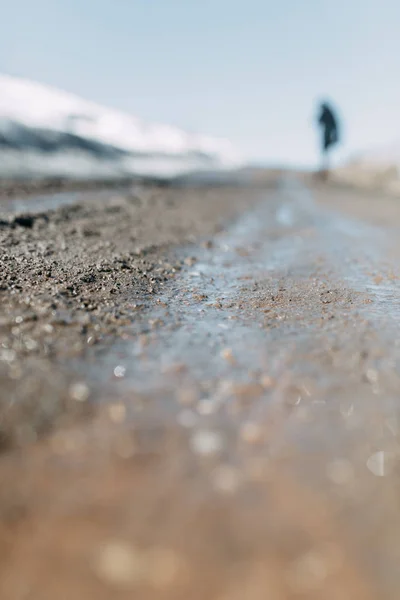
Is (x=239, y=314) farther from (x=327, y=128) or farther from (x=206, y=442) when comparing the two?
(x=327, y=128)

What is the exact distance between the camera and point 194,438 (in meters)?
2.40

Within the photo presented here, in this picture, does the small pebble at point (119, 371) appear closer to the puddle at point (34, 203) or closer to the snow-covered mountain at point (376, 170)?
the puddle at point (34, 203)

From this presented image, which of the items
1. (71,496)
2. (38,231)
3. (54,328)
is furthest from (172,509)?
(38,231)

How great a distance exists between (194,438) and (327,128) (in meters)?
44.8

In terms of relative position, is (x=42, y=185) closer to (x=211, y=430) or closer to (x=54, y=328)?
(x=54, y=328)

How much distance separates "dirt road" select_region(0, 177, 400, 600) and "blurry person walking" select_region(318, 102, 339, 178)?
40.2 m

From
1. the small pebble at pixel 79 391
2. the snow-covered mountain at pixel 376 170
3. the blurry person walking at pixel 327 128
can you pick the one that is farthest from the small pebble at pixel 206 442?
the blurry person walking at pixel 327 128

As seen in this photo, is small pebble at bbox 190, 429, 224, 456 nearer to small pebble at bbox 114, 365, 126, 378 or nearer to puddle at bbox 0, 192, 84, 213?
small pebble at bbox 114, 365, 126, 378

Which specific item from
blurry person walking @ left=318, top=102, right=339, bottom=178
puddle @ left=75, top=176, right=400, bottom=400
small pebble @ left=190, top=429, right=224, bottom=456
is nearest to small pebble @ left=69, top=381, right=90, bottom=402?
puddle @ left=75, top=176, right=400, bottom=400

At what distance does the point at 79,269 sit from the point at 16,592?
12.9 feet

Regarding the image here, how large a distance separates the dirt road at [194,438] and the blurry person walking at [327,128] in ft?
132

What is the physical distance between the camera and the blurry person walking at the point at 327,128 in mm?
40406

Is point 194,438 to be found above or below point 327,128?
below

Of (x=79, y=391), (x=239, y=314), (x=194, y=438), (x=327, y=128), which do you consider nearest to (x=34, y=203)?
(x=239, y=314)
